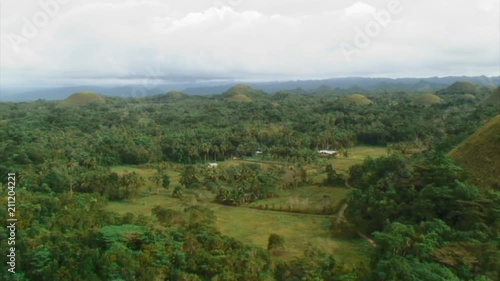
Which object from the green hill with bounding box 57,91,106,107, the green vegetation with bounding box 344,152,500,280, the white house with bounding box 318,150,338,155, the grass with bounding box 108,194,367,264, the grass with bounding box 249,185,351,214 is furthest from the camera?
the green hill with bounding box 57,91,106,107

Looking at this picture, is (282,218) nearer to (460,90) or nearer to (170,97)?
(170,97)

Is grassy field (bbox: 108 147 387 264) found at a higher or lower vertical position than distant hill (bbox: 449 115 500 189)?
lower

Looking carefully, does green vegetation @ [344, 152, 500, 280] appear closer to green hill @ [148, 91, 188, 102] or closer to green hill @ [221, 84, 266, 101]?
green hill @ [221, 84, 266, 101]

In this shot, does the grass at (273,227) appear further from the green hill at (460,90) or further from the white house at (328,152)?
the green hill at (460,90)

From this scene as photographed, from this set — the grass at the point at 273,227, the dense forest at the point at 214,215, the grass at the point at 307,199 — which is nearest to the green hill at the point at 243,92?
the dense forest at the point at 214,215

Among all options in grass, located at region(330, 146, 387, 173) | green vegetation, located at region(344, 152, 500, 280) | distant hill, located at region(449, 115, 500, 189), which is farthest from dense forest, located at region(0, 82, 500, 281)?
grass, located at region(330, 146, 387, 173)

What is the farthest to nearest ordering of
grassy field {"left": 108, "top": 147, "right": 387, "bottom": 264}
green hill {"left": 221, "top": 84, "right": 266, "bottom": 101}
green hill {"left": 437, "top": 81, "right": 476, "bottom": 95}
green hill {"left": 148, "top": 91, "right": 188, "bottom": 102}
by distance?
1. green hill {"left": 221, "top": 84, "right": 266, "bottom": 101}
2. green hill {"left": 148, "top": 91, "right": 188, "bottom": 102}
3. green hill {"left": 437, "top": 81, "right": 476, "bottom": 95}
4. grassy field {"left": 108, "top": 147, "right": 387, "bottom": 264}

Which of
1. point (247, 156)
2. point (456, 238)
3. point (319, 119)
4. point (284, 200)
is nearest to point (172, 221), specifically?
point (284, 200)
